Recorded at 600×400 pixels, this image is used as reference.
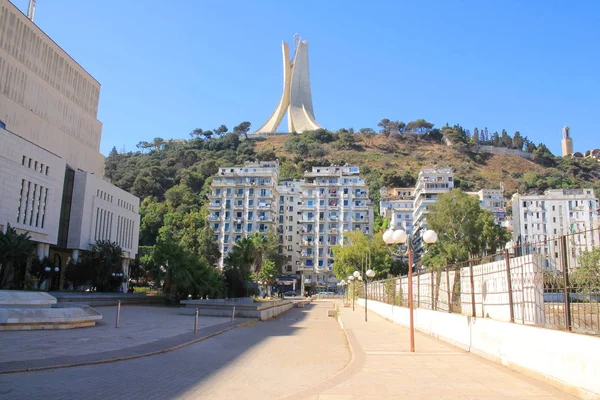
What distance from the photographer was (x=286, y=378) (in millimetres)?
8141

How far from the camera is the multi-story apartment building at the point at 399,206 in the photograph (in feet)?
336

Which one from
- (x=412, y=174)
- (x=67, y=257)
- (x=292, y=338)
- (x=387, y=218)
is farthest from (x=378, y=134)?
(x=292, y=338)

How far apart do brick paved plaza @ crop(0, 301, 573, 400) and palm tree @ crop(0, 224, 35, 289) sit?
28523 mm

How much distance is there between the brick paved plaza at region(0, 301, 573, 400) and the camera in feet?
21.7

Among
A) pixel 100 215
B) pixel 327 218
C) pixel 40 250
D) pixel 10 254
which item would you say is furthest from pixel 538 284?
pixel 327 218

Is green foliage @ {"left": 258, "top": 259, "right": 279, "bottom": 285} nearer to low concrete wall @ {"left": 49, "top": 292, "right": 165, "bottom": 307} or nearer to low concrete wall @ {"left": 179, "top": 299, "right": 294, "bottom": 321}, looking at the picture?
low concrete wall @ {"left": 49, "top": 292, "right": 165, "bottom": 307}

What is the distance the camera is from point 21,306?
14.7 metres

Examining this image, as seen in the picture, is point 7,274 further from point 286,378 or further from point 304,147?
point 304,147

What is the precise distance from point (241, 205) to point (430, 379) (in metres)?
77.8

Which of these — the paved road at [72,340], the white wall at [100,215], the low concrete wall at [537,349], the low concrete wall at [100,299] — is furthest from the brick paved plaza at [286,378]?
the white wall at [100,215]

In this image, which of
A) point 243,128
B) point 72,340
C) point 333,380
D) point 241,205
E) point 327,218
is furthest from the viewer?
point 243,128

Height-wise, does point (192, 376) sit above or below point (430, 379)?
below

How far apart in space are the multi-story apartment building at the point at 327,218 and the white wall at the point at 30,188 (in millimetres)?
44332

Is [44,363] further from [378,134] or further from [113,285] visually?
[378,134]
